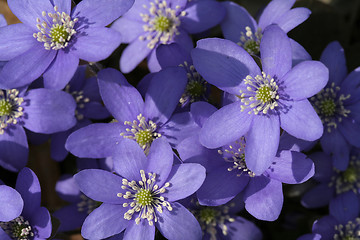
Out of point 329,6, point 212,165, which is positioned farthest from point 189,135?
point 329,6

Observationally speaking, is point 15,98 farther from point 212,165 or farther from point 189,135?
point 212,165

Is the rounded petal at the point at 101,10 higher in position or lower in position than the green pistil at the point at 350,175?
higher

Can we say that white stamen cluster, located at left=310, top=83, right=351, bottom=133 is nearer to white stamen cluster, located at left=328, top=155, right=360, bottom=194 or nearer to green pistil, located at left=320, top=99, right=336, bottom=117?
green pistil, located at left=320, top=99, right=336, bottom=117

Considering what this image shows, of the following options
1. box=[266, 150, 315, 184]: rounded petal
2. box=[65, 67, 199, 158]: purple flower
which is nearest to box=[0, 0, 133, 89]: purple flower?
box=[65, 67, 199, 158]: purple flower

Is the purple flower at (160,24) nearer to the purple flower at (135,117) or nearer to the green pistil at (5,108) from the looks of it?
the purple flower at (135,117)

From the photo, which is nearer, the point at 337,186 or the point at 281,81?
the point at 281,81

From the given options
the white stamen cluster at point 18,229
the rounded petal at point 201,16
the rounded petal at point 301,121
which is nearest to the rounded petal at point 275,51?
the rounded petal at point 301,121

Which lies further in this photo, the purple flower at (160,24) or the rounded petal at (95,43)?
the purple flower at (160,24)
